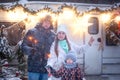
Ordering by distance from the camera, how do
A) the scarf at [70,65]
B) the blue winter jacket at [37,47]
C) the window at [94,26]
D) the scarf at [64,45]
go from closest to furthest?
1. the blue winter jacket at [37,47]
2. the scarf at [70,65]
3. the scarf at [64,45]
4. the window at [94,26]

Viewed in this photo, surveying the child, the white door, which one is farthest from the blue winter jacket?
the white door

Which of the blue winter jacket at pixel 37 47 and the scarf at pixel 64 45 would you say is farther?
the scarf at pixel 64 45

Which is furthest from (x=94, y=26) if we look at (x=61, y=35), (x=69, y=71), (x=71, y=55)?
(x=69, y=71)

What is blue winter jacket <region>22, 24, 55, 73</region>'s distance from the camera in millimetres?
6707

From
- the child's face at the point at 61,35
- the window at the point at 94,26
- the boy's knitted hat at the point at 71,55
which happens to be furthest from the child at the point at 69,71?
the window at the point at 94,26

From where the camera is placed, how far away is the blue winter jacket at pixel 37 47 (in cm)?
671

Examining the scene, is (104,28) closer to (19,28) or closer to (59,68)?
(19,28)

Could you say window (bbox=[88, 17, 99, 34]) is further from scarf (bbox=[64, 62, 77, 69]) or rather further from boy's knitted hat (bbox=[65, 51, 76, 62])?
scarf (bbox=[64, 62, 77, 69])

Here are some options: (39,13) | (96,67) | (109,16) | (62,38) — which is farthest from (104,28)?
(62,38)

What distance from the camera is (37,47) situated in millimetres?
6738

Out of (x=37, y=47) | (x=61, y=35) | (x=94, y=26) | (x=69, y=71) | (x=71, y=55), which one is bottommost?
(x=69, y=71)

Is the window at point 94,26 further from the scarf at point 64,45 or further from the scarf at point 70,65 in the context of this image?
the scarf at point 70,65

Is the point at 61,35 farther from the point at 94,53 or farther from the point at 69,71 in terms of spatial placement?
the point at 94,53

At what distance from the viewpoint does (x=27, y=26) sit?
47.6 feet
